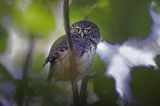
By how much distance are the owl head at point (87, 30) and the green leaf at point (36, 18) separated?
0.32 ft

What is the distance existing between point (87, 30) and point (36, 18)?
0.20 m

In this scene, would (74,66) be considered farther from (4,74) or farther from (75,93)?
(4,74)

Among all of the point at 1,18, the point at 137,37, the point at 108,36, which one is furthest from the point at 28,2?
the point at 137,37

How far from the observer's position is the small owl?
134 cm

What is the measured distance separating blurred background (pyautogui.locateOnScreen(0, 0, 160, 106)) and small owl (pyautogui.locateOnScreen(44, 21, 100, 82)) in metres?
0.02

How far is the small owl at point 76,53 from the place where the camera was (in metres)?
1.34

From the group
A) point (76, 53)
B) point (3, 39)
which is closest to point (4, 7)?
point (3, 39)

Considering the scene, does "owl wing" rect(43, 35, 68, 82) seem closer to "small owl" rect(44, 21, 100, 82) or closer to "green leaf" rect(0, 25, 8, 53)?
"small owl" rect(44, 21, 100, 82)

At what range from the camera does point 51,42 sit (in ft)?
4.46

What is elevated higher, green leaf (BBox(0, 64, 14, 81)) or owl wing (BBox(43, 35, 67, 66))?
owl wing (BBox(43, 35, 67, 66))

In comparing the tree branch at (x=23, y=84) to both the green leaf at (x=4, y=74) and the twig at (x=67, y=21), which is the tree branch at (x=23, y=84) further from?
the twig at (x=67, y=21)

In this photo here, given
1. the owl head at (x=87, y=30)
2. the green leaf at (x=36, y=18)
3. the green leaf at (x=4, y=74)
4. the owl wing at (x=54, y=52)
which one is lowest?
the green leaf at (x=4, y=74)

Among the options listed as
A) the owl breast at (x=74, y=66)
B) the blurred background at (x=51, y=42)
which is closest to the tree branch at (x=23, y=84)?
the blurred background at (x=51, y=42)

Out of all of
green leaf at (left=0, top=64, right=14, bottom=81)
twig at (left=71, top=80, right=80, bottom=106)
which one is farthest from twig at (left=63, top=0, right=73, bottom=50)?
green leaf at (left=0, top=64, right=14, bottom=81)
